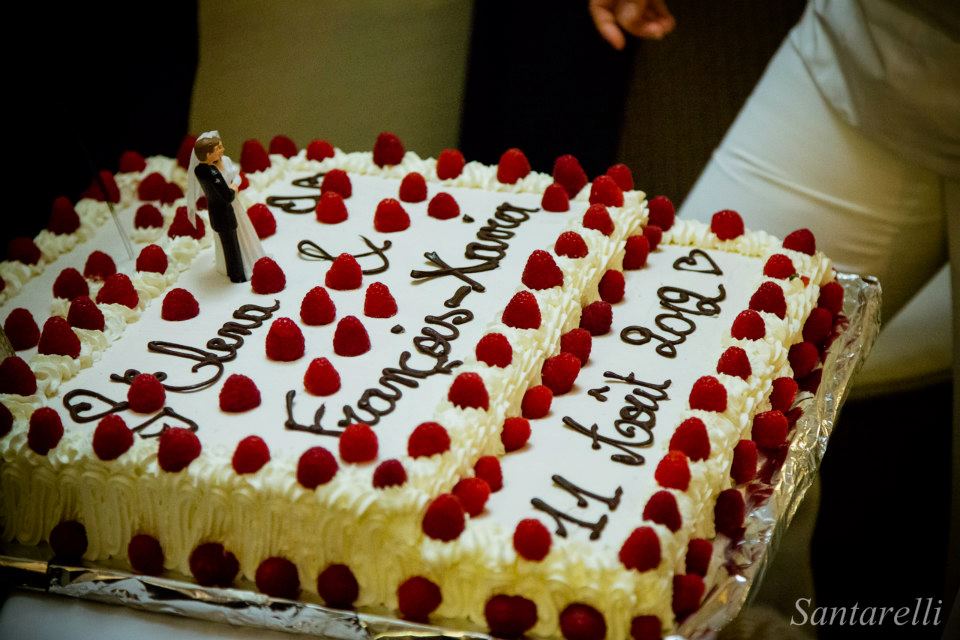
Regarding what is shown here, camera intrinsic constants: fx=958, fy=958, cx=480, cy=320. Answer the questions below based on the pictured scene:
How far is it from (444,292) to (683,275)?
666 mm

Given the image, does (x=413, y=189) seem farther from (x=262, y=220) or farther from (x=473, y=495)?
(x=473, y=495)

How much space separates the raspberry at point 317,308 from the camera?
2.10 meters

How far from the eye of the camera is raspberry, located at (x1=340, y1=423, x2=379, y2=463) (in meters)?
1.70

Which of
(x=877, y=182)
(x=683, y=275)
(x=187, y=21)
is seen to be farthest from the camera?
(x=187, y=21)

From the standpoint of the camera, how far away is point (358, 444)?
1.70m

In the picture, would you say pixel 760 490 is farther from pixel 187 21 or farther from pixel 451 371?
pixel 187 21

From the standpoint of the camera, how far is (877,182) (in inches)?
110

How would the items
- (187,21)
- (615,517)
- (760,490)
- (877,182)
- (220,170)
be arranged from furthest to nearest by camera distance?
(187,21) < (877,182) < (220,170) < (760,490) < (615,517)

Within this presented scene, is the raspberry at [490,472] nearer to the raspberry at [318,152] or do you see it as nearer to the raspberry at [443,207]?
the raspberry at [443,207]

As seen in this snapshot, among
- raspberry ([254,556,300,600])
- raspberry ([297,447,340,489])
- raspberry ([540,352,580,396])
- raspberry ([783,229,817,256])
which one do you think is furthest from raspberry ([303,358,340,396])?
raspberry ([783,229,817,256])

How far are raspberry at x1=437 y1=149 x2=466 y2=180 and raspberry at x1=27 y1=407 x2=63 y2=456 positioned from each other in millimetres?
1355

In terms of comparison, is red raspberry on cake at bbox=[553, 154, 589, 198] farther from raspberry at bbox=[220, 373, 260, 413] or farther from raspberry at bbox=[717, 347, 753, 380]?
raspberry at bbox=[220, 373, 260, 413]

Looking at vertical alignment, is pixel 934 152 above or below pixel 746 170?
above

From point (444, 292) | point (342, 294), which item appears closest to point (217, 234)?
point (342, 294)
